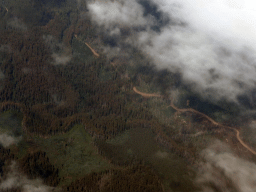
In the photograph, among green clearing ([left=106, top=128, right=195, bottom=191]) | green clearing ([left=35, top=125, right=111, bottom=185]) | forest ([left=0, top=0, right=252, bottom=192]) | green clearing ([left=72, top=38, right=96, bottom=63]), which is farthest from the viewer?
green clearing ([left=72, top=38, right=96, bottom=63])

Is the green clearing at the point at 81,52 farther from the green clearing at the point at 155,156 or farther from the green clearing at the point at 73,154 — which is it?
the green clearing at the point at 155,156

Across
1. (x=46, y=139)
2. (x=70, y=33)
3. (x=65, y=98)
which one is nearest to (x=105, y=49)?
(x=70, y=33)

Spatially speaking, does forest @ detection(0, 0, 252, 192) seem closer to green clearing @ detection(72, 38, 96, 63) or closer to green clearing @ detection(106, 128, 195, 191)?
green clearing @ detection(72, 38, 96, 63)

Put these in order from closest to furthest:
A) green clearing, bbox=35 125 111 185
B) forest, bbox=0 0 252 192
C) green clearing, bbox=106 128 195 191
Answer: forest, bbox=0 0 252 192 → green clearing, bbox=106 128 195 191 → green clearing, bbox=35 125 111 185

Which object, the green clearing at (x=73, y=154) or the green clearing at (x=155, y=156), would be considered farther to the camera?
the green clearing at (x=73, y=154)

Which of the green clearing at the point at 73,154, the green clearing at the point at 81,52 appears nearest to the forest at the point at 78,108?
the green clearing at the point at 81,52

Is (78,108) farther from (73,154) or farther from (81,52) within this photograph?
(81,52)

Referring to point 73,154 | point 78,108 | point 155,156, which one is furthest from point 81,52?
point 155,156

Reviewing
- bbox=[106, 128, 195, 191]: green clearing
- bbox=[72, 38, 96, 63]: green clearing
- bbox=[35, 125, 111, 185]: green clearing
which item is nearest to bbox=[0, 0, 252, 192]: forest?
bbox=[72, 38, 96, 63]: green clearing
